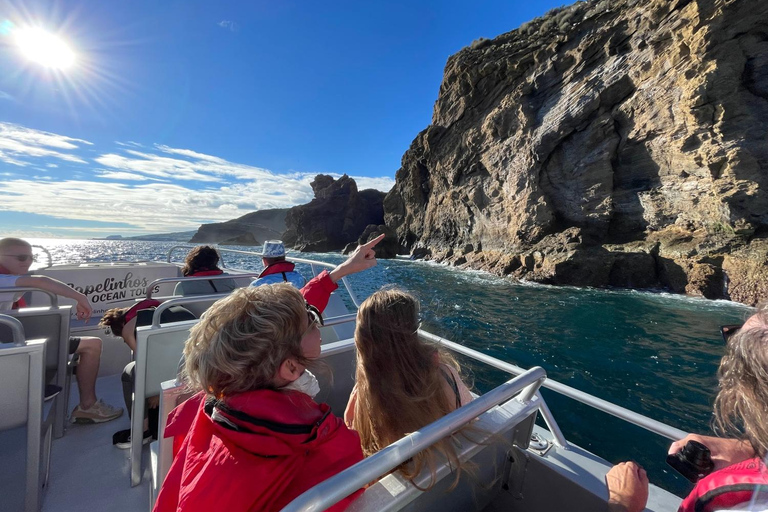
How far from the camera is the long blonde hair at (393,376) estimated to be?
1.22m

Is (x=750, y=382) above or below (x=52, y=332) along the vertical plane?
above

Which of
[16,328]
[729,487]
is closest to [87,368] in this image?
[16,328]

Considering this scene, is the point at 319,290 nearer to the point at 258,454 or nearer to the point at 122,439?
the point at 258,454

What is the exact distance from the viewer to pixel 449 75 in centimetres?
3303

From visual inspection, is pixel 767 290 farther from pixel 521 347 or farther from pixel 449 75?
pixel 449 75

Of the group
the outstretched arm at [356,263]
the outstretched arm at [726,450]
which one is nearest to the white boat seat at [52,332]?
the outstretched arm at [356,263]

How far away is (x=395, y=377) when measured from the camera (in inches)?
49.4

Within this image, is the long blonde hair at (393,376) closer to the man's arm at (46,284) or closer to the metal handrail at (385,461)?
the metal handrail at (385,461)

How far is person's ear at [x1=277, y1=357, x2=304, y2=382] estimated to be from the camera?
933 millimetres

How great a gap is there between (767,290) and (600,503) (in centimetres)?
1519

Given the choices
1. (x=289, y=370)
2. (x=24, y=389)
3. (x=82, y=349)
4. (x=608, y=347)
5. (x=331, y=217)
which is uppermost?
(x=331, y=217)

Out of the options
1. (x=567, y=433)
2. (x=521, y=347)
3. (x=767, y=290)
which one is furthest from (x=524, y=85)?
(x=567, y=433)

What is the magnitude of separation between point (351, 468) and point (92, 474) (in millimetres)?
2629

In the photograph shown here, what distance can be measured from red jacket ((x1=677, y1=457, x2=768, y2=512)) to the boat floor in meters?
2.70
